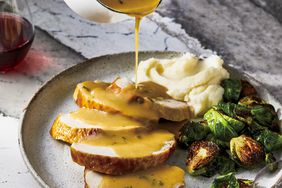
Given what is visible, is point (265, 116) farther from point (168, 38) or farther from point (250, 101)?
Answer: point (168, 38)

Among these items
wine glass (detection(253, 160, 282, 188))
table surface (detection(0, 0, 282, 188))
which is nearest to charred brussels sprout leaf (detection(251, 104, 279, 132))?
wine glass (detection(253, 160, 282, 188))

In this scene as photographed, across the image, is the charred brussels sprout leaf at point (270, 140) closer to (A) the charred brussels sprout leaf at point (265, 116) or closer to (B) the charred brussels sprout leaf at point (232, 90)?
(A) the charred brussels sprout leaf at point (265, 116)

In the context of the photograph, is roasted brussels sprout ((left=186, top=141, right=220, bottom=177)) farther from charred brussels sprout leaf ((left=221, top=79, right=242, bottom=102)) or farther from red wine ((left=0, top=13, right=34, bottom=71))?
red wine ((left=0, top=13, right=34, bottom=71))

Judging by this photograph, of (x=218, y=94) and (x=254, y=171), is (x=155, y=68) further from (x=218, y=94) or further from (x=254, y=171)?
(x=254, y=171)

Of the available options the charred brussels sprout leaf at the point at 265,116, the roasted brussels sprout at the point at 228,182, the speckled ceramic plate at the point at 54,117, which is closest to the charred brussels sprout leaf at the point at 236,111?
the charred brussels sprout leaf at the point at 265,116

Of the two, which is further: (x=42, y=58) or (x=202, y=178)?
(x=42, y=58)

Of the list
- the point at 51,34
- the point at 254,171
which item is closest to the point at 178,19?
the point at 51,34
